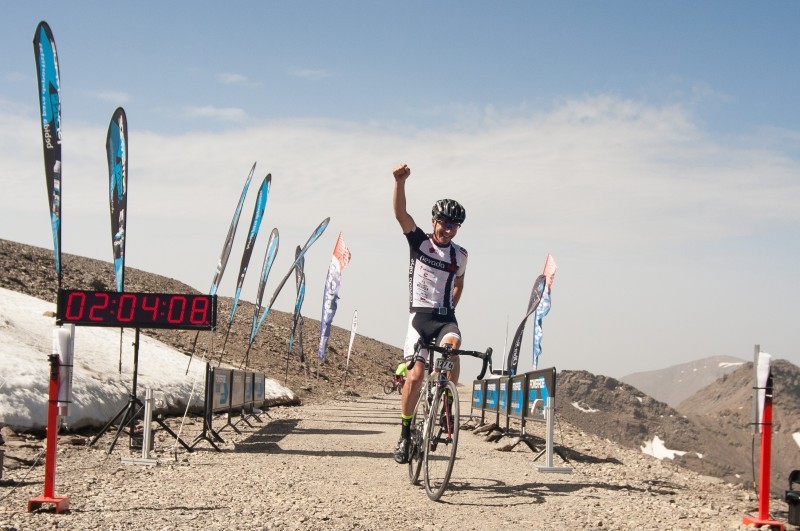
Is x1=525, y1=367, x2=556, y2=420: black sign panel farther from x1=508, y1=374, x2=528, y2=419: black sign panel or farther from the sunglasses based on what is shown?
the sunglasses

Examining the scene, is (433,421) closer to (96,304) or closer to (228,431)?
(96,304)

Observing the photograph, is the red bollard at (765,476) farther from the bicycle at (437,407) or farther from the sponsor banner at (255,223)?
the sponsor banner at (255,223)

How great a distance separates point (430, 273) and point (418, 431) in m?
1.37

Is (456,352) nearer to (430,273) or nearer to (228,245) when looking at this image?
(430,273)

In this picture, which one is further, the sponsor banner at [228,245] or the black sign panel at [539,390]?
the sponsor banner at [228,245]

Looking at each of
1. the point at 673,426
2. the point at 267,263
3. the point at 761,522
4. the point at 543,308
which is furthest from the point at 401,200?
the point at 673,426

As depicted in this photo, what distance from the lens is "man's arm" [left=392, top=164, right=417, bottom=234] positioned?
22.4 feet

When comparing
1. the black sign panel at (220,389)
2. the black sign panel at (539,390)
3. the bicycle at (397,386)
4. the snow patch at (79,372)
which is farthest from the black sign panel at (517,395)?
the snow patch at (79,372)

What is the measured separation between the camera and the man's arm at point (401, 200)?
6824 millimetres

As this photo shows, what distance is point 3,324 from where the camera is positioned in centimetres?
1563

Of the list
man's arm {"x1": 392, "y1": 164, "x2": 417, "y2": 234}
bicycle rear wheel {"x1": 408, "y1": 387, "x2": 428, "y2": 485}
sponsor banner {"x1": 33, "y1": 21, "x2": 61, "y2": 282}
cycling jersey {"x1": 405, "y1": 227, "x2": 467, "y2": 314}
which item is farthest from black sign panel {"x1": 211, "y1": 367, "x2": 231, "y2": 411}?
man's arm {"x1": 392, "y1": 164, "x2": 417, "y2": 234}

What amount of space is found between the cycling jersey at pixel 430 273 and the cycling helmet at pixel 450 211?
0.78ft

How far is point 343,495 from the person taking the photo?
6953mm

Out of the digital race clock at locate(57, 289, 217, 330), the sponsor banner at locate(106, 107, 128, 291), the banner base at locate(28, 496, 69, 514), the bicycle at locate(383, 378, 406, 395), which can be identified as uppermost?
the sponsor banner at locate(106, 107, 128, 291)
